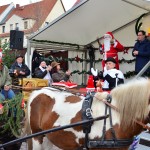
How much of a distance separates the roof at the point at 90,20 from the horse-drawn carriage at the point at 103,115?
374 cm

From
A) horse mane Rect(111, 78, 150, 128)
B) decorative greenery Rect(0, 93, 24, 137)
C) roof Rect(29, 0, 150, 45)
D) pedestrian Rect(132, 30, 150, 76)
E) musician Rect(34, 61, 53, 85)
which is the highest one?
roof Rect(29, 0, 150, 45)

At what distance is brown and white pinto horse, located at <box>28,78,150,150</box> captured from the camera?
3.78m

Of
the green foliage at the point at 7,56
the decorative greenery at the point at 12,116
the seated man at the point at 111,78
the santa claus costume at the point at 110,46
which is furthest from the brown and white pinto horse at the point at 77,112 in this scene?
the green foliage at the point at 7,56

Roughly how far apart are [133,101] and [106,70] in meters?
2.89

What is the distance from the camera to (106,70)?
22.0 ft

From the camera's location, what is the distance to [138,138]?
3818mm

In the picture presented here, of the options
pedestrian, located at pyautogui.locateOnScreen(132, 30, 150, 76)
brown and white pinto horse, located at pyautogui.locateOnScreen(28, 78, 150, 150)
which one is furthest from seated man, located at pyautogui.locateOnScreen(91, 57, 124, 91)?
brown and white pinto horse, located at pyautogui.locateOnScreen(28, 78, 150, 150)

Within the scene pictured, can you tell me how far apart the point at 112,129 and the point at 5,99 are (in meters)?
2.61

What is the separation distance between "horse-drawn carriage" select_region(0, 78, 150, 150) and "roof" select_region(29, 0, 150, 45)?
374 centimetres

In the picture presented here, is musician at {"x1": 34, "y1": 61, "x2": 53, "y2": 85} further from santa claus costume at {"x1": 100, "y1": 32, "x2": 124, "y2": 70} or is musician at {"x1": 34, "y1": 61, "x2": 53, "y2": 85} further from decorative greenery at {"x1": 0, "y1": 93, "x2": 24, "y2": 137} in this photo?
decorative greenery at {"x1": 0, "y1": 93, "x2": 24, "y2": 137}

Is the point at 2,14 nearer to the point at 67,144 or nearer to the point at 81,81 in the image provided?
the point at 81,81

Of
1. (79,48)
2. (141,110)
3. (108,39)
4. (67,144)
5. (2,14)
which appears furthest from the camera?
(2,14)

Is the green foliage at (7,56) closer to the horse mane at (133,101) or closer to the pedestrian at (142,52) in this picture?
the pedestrian at (142,52)

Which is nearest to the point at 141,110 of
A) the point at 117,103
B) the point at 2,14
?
A: the point at 117,103
